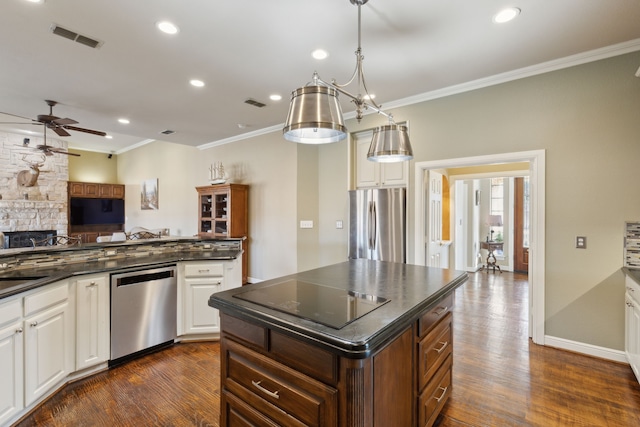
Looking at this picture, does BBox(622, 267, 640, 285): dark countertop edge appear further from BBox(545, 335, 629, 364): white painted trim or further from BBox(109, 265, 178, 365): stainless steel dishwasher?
BBox(109, 265, 178, 365): stainless steel dishwasher

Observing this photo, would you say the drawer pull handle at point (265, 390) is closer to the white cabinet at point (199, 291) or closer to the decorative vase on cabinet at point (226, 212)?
the white cabinet at point (199, 291)

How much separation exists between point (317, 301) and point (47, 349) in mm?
2072

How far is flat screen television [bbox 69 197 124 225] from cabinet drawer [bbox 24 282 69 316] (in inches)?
299

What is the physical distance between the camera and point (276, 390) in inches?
50.8

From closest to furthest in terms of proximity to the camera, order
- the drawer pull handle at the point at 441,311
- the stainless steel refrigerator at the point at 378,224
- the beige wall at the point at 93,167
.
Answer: the drawer pull handle at the point at 441,311 → the stainless steel refrigerator at the point at 378,224 → the beige wall at the point at 93,167

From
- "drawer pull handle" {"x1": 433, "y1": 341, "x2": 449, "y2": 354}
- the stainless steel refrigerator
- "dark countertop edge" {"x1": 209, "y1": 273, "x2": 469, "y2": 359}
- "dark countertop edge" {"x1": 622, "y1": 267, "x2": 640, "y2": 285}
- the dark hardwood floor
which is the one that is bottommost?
the dark hardwood floor

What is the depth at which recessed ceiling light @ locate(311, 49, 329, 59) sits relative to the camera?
274cm

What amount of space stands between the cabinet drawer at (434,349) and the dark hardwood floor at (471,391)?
482 millimetres

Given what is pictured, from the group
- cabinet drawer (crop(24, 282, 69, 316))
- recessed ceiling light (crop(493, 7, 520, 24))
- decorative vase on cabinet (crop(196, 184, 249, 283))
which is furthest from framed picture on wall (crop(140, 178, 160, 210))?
recessed ceiling light (crop(493, 7, 520, 24))

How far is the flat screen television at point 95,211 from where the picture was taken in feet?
27.2

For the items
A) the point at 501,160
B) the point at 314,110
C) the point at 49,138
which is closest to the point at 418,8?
the point at 314,110

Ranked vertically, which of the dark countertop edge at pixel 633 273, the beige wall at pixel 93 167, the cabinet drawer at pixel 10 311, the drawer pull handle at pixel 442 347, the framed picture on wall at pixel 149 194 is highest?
the beige wall at pixel 93 167

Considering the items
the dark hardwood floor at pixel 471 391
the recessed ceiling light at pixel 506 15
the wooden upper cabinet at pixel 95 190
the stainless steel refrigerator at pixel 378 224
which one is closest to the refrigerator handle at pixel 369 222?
the stainless steel refrigerator at pixel 378 224

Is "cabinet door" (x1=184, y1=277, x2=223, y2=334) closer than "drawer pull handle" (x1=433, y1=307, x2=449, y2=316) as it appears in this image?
No
